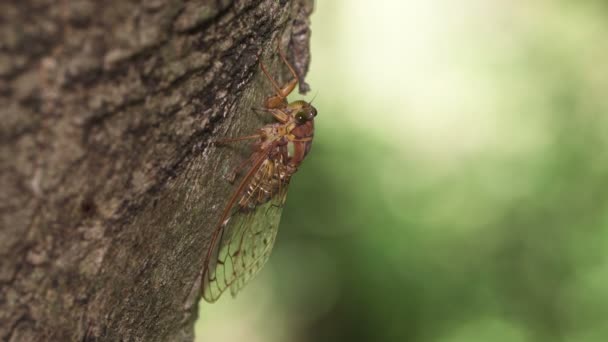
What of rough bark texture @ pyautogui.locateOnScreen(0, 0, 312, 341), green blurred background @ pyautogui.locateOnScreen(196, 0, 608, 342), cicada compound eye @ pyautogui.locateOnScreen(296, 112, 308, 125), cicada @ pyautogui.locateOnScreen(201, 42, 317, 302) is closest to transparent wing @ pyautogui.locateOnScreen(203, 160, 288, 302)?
cicada @ pyautogui.locateOnScreen(201, 42, 317, 302)

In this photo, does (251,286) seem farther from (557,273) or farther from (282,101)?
(282,101)

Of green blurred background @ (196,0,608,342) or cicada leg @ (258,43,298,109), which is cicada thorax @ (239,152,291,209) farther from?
green blurred background @ (196,0,608,342)

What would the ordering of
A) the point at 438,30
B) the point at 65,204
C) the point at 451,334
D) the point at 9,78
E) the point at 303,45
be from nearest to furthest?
the point at 9,78
the point at 65,204
the point at 303,45
the point at 451,334
the point at 438,30

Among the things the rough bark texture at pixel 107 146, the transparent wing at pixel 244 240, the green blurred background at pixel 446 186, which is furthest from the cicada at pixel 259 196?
the green blurred background at pixel 446 186

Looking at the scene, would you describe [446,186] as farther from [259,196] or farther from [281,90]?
[281,90]

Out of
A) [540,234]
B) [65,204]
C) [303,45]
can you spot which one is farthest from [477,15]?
[65,204]

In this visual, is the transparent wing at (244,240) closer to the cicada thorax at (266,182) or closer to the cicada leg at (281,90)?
the cicada thorax at (266,182)

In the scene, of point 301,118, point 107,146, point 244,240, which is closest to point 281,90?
point 301,118
